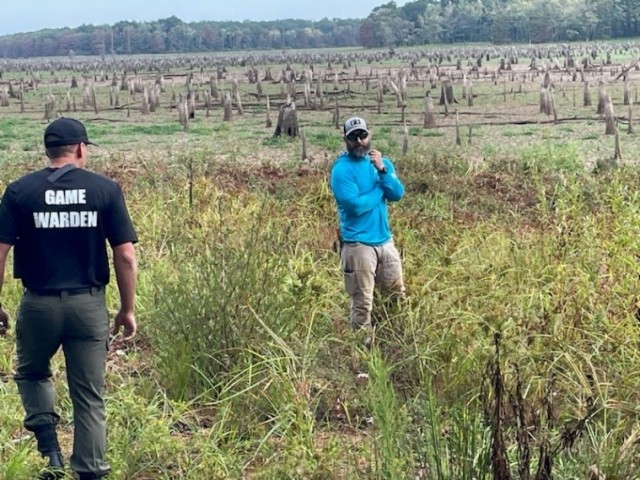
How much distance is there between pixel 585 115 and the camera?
21.2 metres

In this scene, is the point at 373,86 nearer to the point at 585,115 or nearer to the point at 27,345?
the point at 585,115

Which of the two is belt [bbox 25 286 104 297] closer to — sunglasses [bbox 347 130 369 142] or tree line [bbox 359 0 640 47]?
sunglasses [bbox 347 130 369 142]

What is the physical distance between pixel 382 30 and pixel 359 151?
109 meters

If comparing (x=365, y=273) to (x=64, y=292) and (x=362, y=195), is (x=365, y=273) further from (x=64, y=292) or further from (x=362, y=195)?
(x=64, y=292)

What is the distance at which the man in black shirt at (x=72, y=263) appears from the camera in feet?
11.3

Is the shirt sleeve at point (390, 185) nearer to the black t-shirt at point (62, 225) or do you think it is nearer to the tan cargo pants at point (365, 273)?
the tan cargo pants at point (365, 273)

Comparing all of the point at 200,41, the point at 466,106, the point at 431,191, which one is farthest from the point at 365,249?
the point at 200,41

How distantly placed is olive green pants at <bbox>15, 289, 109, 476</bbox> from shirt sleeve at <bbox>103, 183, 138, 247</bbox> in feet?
0.73

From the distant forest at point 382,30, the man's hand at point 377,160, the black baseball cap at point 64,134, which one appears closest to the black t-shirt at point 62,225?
the black baseball cap at point 64,134

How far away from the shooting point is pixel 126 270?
361cm

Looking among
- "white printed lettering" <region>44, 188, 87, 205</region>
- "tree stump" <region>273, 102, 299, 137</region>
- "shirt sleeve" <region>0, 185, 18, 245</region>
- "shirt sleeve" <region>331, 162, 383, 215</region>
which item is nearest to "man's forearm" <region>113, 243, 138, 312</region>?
"white printed lettering" <region>44, 188, 87, 205</region>

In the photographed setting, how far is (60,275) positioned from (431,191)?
698 cm

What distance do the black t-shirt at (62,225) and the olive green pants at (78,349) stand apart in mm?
73

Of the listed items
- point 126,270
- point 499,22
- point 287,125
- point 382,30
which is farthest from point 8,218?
point 382,30
